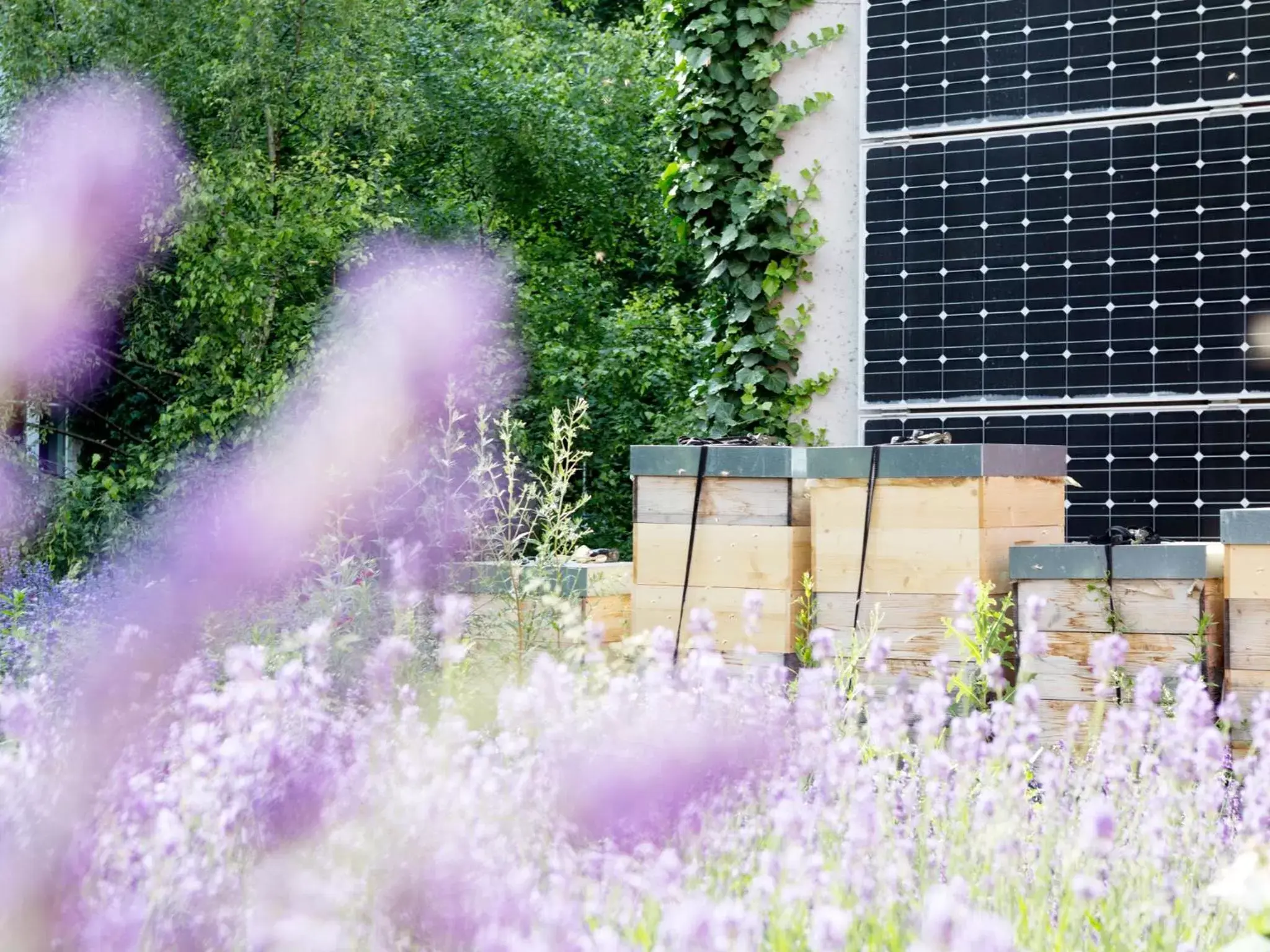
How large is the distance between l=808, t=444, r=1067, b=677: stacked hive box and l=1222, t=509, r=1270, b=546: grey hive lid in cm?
82

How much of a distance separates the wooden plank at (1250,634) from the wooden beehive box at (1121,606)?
0.36 ft

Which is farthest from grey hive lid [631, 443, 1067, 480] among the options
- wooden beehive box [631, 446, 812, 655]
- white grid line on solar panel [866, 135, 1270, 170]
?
white grid line on solar panel [866, 135, 1270, 170]

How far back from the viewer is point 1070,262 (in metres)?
7.21

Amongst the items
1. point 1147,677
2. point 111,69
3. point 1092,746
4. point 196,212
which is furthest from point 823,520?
point 111,69

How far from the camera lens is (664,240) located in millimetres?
17594

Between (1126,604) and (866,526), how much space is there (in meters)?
0.94

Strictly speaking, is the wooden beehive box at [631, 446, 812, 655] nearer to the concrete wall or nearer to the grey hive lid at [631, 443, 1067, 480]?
the grey hive lid at [631, 443, 1067, 480]

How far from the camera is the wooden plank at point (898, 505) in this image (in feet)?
17.4

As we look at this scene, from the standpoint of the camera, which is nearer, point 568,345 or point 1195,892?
point 1195,892

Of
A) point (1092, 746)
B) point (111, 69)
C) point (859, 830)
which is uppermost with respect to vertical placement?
point (111, 69)

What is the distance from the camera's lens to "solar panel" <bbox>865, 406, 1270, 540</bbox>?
22.4ft

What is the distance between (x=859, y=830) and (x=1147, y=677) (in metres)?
1.10

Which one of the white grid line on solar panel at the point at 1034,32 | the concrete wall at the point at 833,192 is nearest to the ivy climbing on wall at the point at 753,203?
the concrete wall at the point at 833,192

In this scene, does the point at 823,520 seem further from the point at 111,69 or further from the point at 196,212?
the point at 111,69
